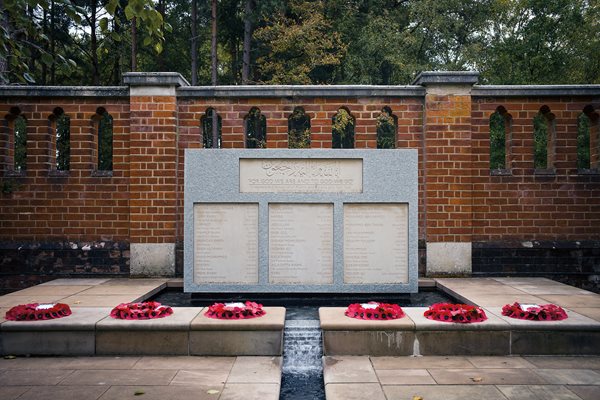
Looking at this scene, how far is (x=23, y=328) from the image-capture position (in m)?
4.66

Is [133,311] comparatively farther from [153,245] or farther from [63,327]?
[153,245]

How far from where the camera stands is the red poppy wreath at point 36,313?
4.79 meters

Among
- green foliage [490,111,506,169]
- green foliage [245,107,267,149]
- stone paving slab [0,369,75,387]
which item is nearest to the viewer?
stone paving slab [0,369,75,387]

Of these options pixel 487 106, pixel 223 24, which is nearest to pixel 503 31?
A: pixel 223 24

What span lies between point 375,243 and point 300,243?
949mm

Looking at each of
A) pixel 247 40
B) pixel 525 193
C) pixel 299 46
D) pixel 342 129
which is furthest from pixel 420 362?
pixel 247 40

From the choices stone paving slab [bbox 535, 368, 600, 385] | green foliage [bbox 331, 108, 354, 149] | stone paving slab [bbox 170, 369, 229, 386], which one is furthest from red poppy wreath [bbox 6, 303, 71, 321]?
green foliage [bbox 331, 108, 354, 149]

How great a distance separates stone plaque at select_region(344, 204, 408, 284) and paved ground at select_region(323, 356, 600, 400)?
5.93 ft

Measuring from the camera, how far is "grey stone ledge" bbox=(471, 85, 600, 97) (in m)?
8.03

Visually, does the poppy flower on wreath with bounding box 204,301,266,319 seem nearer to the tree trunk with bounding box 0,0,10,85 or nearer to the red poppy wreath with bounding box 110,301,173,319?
the red poppy wreath with bounding box 110,301,173,319

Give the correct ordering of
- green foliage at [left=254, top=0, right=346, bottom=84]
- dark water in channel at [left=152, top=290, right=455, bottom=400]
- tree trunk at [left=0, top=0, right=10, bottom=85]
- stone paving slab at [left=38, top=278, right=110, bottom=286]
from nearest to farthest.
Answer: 1. dark water in channel at [left=152, top=290, right=455, bottom=400]
2. tree trunk at [left=0, top=0, right=10, bottom=85]
3. stone paving slab at [left=38, top=278, right=110, bottom=286]
4. green foliage at [left=254, top=0, right=346, bottom=84]

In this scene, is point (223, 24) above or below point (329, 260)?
above

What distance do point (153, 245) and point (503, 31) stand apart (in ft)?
55.3

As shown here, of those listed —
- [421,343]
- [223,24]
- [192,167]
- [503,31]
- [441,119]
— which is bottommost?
[421,343]
